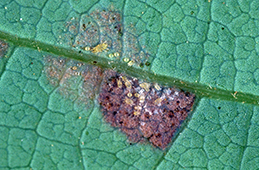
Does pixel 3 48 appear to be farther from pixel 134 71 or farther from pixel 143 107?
pixel 143 107

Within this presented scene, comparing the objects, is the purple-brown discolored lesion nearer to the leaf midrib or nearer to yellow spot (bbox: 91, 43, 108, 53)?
the leaf midrib

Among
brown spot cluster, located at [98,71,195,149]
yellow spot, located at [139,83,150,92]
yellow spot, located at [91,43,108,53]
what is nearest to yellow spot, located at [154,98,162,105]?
brown spot cluster, located at [98,71,195,149]

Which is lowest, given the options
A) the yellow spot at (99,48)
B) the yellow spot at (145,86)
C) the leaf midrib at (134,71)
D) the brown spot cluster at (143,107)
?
the brown spot cluster at (143,107)

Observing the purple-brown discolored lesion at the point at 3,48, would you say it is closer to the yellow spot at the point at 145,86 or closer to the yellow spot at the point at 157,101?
the yellow spot at the point at 145,86

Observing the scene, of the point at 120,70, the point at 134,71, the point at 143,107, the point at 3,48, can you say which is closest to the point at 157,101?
the point at 143,107

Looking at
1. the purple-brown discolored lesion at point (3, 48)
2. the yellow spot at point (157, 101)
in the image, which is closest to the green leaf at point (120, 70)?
the purple-brown discolored lesion at point (3, 48)

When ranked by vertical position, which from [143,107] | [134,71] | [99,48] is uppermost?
[99,48]
